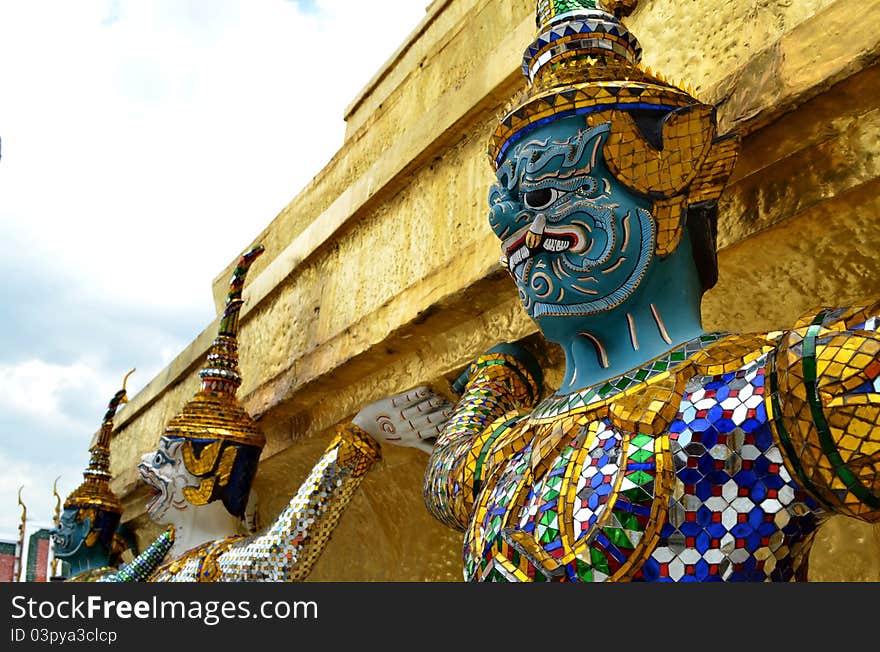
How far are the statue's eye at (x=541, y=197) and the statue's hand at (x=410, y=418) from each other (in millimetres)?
943

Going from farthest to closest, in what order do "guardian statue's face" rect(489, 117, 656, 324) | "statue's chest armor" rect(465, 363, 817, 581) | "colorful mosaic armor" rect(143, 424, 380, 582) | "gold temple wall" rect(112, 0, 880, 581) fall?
"colorful mosaic armor" rect(143, 424, 380, 582) < "gold temple wall" rect(112, 0, 880, 581) < "guardian statue's face" rect(489, 117, 656, 324) < "statue's chest armor" rect(465, 363, 817, 581)

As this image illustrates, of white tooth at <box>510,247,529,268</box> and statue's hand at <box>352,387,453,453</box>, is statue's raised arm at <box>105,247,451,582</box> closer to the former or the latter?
statue's hand at <box>352,387,453,453</box>

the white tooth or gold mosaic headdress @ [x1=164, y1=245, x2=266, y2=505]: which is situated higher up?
gold mosaic headdress @ [x1=164, y1=245, x2=266, y2=505]

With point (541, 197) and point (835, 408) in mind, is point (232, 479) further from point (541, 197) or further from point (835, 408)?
point (835, 408)

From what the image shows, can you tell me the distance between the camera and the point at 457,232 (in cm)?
269

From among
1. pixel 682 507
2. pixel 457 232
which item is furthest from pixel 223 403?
pixel 682 507

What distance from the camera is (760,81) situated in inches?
68.6

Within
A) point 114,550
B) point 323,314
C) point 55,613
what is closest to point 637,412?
point 55,613

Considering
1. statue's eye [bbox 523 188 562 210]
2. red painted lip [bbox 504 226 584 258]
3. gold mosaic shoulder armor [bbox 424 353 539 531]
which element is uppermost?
statue's eye [bbox 523 188 562 210]

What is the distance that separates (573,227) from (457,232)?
3.82ft

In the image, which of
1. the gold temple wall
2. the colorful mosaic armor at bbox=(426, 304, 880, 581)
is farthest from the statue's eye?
the gold temple wall

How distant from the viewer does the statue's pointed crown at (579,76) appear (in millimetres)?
1595

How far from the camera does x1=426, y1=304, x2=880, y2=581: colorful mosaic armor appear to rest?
3.84 ft

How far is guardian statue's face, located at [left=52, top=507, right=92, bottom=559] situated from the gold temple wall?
874 millimetres
